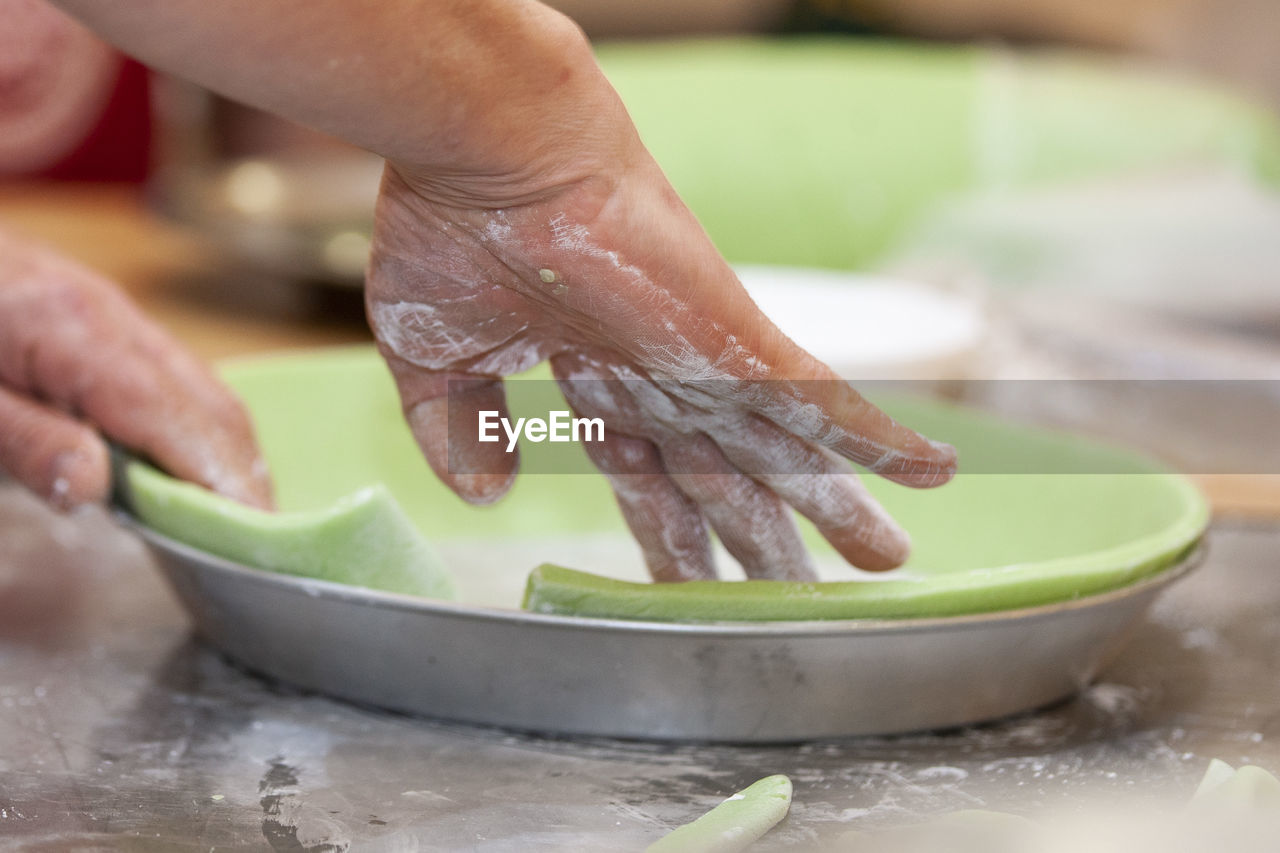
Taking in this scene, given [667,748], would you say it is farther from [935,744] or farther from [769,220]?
[769,220]

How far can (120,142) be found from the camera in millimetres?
3092

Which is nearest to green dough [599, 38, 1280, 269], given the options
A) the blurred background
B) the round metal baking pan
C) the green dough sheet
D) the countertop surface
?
the blurred background

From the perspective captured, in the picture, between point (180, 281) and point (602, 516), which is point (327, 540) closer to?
point (602, 516)

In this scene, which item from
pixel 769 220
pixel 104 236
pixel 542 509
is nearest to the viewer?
pixel 542 509

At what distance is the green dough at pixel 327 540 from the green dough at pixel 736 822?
0.17m

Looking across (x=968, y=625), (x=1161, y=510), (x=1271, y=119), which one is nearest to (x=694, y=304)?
(x=968, y=625)

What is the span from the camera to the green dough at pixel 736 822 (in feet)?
1.40

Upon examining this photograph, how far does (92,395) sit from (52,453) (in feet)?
0.17

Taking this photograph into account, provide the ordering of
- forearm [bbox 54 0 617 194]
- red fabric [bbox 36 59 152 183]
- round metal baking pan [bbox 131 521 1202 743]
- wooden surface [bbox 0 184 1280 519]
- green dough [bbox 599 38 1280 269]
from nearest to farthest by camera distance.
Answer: forearm [bbox 54 0 617 194] < round metal baking pan [bbox 131 521 1202 743] < wooden surface [bbox 0 184 1280 519] < green dough [bbox 599 38 1280 269] < red fabric [bbox 36 59 152 183]

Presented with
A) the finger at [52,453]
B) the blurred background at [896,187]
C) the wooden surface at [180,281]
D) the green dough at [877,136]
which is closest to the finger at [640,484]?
the finger at [52,453]

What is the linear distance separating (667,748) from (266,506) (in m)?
0.26

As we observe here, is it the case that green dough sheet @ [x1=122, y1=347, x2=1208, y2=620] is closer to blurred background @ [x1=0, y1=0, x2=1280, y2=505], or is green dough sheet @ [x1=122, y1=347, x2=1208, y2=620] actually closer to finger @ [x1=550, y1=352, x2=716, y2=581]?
finger @ [x1=550, y1=352, x2=716, y2=581]

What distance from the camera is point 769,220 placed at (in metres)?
2.04

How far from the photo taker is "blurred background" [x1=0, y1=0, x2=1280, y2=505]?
1.14m
